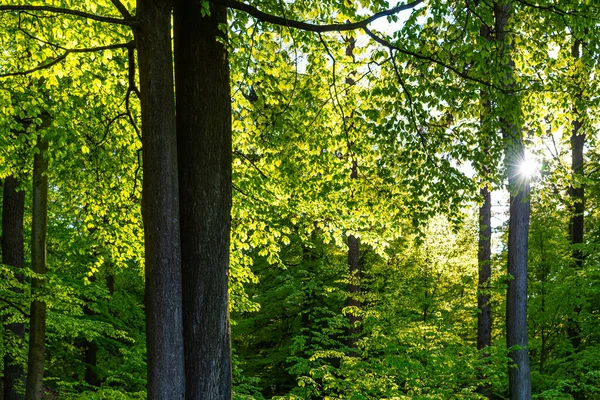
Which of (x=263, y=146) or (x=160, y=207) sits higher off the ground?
(x=263, y=146)

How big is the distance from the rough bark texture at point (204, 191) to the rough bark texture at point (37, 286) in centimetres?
413

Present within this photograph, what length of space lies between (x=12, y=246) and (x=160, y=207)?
26.1ft

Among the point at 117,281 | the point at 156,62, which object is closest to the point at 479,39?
the point at 156,62

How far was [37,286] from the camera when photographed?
7.10m

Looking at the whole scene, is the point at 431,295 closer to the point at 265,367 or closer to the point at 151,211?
the point at 265,367

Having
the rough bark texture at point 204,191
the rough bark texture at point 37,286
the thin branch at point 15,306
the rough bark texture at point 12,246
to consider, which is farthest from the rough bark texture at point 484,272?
the rough bark texture at point 12,246

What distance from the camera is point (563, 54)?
5387 millimetres

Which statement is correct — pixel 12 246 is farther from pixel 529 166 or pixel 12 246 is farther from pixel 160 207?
pixel 529 166

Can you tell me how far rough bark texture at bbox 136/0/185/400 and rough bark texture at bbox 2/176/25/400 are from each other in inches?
294

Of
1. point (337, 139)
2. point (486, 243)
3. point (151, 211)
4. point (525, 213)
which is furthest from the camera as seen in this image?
point (486, 243)

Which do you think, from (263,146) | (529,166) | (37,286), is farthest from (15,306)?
(529,166)

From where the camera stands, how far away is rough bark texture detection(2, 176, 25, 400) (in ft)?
30.9

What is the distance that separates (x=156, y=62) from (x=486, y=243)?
11.6 metres

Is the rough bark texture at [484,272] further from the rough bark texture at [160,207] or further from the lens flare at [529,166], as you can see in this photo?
the rough bark texture at [160,207]
